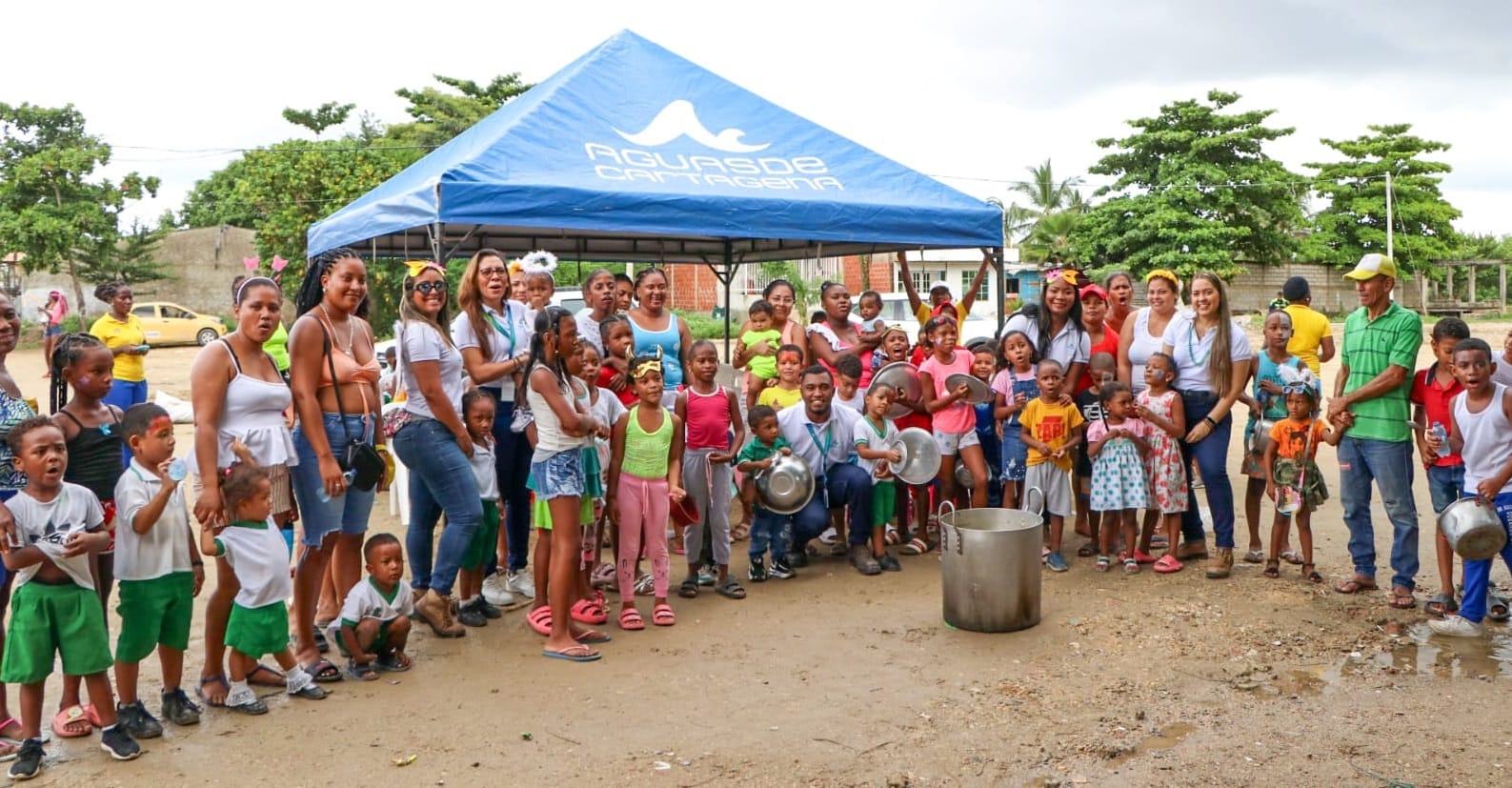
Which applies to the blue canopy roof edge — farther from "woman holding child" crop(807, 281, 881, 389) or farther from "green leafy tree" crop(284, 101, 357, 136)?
"green leafy tree" crop(284, 101, 357, 136)

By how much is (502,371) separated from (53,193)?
30.2 m

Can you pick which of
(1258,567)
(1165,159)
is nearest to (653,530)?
(1258,567)

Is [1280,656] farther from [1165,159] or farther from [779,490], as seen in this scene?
[1165,159]

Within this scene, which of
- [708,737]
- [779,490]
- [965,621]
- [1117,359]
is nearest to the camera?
[708,737]

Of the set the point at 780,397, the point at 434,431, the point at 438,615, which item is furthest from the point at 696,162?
the point at 438,615

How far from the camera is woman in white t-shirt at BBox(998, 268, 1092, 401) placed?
21.7 feet

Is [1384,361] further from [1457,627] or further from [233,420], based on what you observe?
[233,420]

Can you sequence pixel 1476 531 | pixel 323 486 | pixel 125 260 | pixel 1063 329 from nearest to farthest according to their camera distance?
pixel 323 486
pixel 1476 531
pixel 1063 329
pixel 125 260

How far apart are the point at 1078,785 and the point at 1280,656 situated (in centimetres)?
177

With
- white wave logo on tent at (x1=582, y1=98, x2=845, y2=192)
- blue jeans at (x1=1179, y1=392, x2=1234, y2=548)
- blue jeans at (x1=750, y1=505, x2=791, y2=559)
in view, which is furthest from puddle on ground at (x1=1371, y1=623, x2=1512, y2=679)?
white wave logo on tent at (x1=582, y1=98, x2=845, y2=192)

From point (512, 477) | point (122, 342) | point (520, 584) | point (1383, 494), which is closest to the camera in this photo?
point (1383, 494)

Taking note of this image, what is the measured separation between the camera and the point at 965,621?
17.1 ft

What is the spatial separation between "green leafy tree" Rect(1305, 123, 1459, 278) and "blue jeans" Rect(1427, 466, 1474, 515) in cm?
3005

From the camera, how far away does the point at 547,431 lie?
4.94 metres
